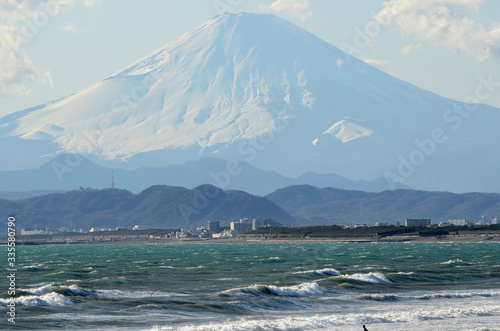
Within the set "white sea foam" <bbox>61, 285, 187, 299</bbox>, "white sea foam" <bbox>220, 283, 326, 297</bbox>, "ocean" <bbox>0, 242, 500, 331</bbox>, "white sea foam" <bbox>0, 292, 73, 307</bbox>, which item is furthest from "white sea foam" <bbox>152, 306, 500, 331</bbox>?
"white sea foam" <bbox>61, 285, 187, 299</bbox>

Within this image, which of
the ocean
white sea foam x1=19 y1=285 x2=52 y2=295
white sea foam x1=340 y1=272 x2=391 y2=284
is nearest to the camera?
the ocean

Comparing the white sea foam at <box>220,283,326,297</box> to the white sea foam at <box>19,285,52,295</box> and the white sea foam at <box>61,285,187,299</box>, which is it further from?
the white sea foam at <box>19,285,52,295</box>

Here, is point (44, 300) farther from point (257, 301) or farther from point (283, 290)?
point (283, 290)

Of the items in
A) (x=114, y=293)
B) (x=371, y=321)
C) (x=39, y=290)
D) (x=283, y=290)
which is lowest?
(x=371, y=321)

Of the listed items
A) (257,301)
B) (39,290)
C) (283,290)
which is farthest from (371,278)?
(39,290)

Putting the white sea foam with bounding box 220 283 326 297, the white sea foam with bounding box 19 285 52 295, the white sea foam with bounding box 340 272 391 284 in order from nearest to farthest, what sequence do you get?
1. the white sea foam with bounding box 19 285 52 295
2. the white sea foam with bounding box 220 283 326 297
3. the white sea foam with bounding box 340 272 391 284

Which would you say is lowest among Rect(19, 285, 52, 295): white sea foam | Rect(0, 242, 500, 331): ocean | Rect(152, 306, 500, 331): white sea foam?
Rect(152, 306, 500, 331): white sea foam

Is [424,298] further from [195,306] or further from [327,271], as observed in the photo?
[327,271]

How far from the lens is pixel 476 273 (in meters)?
98.6

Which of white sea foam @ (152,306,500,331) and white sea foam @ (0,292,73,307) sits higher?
white sea foam @ (0,292,73,307)

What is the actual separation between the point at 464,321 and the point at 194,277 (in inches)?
1587

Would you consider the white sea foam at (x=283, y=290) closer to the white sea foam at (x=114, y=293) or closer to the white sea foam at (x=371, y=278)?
the white sea foam at (x=114, y=293)

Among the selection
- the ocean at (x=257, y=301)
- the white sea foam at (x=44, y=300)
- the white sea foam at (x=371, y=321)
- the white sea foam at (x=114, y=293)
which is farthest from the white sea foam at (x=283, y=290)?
the white sea foam at (x=44, y=300)

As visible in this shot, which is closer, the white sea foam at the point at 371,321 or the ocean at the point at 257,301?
the white sea foam at the point at 371,321
